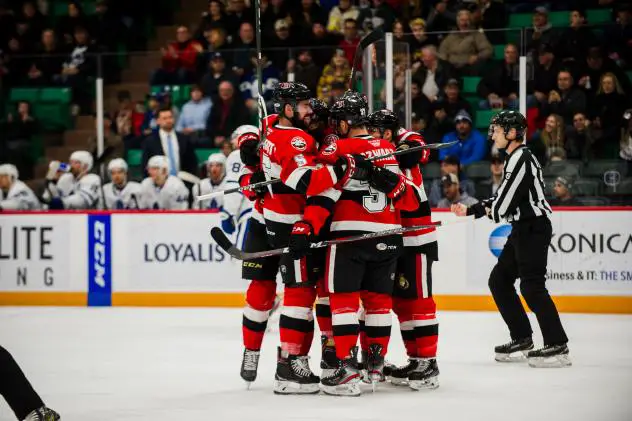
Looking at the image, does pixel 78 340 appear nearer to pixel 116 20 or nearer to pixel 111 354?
pixel 111 354

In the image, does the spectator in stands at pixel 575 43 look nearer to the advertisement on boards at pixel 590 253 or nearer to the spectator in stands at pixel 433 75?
the spectator in stands at pixel 433 75

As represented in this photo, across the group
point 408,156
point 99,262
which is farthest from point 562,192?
point 99,262

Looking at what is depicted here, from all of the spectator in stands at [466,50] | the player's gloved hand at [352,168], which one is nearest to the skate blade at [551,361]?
the player's gloved hand at [352,168]

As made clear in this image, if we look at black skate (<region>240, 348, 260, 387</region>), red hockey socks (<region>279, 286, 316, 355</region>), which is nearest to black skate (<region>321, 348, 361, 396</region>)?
red hockey socks (<region>279, 286, 316, 355</region>)

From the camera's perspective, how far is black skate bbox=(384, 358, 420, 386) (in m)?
5.75

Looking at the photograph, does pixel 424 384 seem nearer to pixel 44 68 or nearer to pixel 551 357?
pixel 551 357

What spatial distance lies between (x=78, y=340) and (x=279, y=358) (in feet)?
8.65

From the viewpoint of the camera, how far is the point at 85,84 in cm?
1055

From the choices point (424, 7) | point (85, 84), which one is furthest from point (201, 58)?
point (424, 7)

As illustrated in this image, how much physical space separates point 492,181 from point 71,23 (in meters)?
5.72

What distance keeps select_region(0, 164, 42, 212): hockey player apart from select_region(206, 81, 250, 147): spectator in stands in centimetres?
179

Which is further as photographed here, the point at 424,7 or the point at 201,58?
the point at 424,7

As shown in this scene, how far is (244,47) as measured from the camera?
37.7ft

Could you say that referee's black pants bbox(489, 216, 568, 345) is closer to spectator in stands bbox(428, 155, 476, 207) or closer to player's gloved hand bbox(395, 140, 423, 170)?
player's gloved hand bbox(395, 140, 423, 170)
